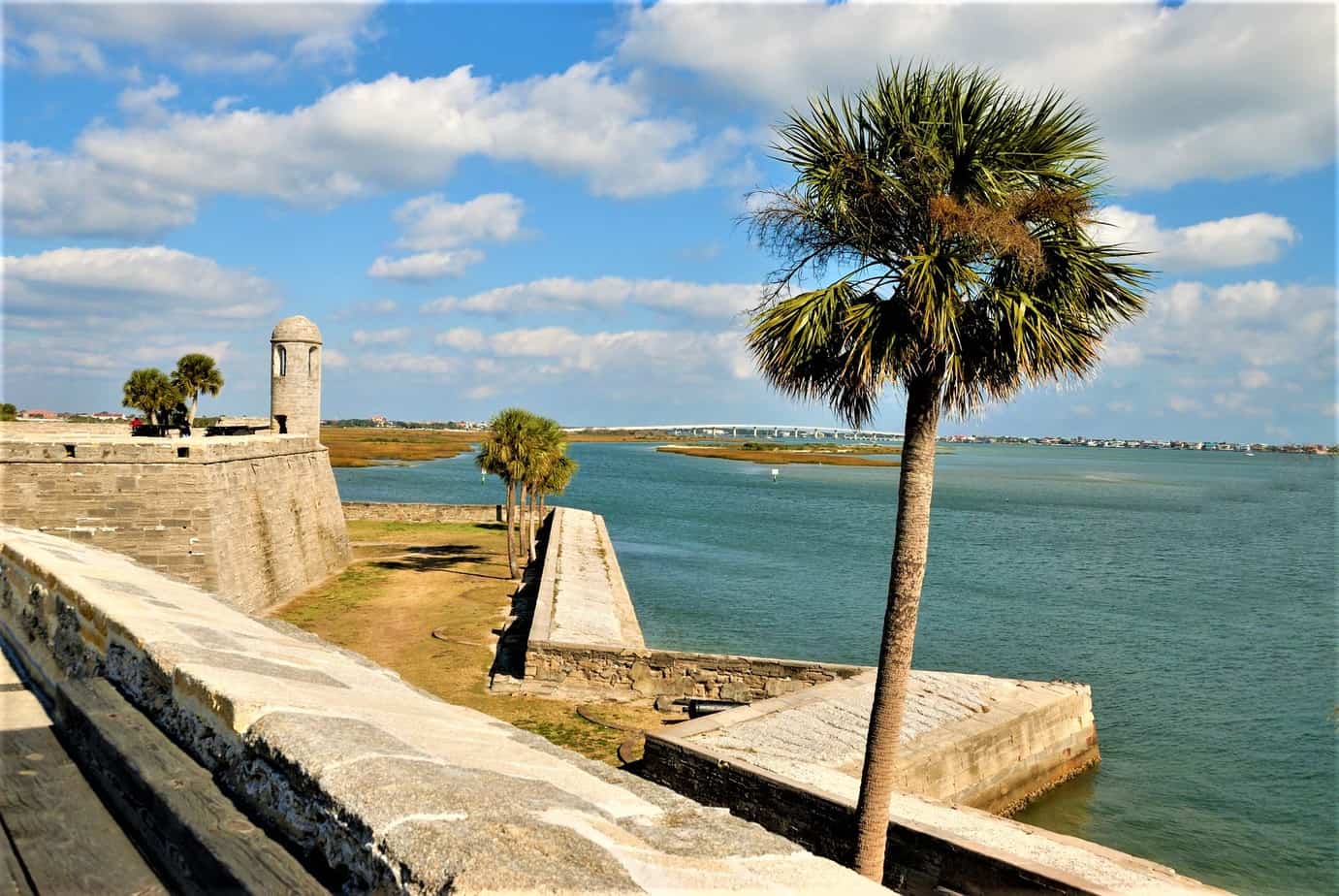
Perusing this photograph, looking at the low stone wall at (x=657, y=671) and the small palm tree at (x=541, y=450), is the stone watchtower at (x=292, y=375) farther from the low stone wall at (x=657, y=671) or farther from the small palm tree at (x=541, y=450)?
the low stone wall at (x=657, y=671)

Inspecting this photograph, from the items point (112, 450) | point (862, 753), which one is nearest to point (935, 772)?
point (862, 753)

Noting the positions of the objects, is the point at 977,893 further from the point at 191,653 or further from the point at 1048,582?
the point at 1048,582

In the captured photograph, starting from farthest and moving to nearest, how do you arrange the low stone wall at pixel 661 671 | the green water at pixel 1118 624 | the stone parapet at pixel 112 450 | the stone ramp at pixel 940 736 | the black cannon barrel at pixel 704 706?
the stone parapet at pixel 112 450, the low stone wall at pixel 661 671, the black cannon barrel at pixel 704 706, the green water at pixel 1118 624, the stone ramp at pixel 940 736

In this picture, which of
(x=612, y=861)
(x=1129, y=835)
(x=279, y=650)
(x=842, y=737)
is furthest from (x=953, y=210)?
(x=1129, y=835)

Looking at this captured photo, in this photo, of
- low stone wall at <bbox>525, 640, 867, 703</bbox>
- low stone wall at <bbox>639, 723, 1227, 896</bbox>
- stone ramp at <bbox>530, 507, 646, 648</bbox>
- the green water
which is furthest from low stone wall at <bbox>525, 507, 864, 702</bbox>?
low stone wall at <bbox>639, 723, 1227, 896</bbox>

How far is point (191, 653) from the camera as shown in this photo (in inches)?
135

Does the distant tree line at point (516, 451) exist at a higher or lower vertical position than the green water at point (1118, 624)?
higher

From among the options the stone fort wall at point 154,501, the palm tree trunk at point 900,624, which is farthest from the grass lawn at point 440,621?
the palm tree trunk at point 900,624

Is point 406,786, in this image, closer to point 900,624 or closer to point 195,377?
point 900,624

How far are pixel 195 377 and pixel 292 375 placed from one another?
74.6 ft

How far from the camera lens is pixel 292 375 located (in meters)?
33.0

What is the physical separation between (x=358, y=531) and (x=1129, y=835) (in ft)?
123

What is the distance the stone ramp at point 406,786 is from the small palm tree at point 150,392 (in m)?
53.4

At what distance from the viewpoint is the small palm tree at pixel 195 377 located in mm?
51188
